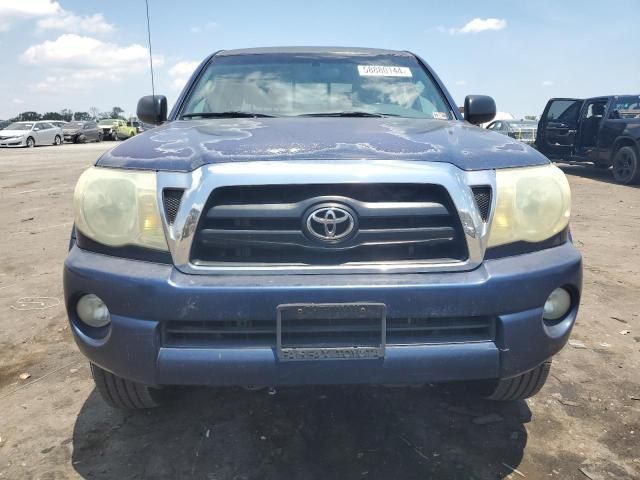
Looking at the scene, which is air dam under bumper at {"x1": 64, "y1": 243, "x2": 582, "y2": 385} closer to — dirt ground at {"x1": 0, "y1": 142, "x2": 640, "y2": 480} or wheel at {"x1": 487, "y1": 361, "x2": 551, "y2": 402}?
wheel at {"x1": 487, "y1": 361, "x2": 551, "y2": 402}

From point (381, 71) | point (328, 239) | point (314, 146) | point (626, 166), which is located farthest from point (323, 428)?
point (626, 166)

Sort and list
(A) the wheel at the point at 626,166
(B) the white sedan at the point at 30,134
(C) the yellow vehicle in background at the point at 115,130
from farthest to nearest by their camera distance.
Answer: (C) the yellow vehicle in background at the point at 115,130
(B) the white sedan at the point at 30,134
(A) the wheel at the point at 626,166

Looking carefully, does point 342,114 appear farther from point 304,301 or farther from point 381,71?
point 304,301

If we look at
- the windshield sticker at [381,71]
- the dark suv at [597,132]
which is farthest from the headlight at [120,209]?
the dark suv at [597,132]

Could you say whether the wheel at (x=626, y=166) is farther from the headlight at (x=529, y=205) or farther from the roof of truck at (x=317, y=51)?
the headlight at (x=529, y=205)

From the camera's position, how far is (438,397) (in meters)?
2.79

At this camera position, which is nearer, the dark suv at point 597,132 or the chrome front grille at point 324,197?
the chrome front grille at point 324,197

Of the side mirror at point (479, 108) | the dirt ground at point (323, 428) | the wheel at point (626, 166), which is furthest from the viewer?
the wheel at point (626, 166)

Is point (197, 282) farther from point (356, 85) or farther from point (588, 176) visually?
point (588, 176)

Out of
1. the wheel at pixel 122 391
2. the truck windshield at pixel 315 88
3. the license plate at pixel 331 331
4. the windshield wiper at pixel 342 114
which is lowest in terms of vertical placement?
the wheel at pixel 122 391

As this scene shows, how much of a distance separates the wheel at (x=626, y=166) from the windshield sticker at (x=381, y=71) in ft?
29.9

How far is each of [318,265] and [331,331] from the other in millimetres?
235

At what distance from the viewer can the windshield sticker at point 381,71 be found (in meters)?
3.36

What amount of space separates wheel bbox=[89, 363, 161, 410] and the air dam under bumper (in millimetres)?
336
